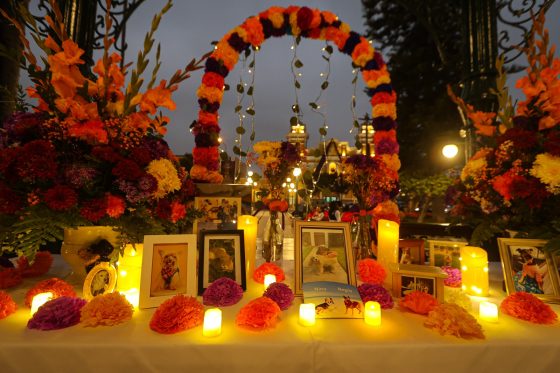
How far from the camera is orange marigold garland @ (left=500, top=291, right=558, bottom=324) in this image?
105 centimetres

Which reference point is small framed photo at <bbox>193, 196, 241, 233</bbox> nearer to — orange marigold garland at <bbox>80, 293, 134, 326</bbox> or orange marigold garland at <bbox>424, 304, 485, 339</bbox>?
orange marigold garland at <bbox>80, 293, 134, 326</bbox>

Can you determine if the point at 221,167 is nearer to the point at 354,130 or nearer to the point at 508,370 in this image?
the point at 354,130

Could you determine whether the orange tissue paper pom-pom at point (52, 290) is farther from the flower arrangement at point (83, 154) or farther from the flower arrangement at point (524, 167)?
the flower arrangement at point (524, 167)

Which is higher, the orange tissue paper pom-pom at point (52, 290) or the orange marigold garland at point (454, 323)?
the orange tissue paper pom-pom at point (52, 290)

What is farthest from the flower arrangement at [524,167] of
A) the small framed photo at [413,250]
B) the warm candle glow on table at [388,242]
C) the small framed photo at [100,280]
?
the small framed photo at [100,280]

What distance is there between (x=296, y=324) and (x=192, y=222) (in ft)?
2.90

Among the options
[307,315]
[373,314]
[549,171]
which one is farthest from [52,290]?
[549,171]

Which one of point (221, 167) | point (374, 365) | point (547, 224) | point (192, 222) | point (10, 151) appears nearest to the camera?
point (374, 365)

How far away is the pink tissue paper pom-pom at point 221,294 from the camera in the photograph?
1.17m

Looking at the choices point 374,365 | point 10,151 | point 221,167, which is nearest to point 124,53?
point 221,167

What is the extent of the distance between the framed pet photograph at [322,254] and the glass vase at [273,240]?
1.44ft

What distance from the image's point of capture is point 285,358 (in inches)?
35.0

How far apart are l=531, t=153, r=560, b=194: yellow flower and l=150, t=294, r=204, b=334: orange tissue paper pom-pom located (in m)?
1.65

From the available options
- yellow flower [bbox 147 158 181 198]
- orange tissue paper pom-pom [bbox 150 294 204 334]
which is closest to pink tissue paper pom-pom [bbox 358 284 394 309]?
A: orange tissue paper pom-pom [bbox 150 294 204 334]
